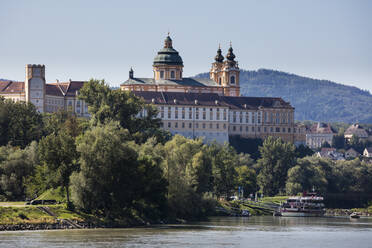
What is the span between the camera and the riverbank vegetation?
85688mm

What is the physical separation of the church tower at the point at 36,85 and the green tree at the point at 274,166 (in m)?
46.2

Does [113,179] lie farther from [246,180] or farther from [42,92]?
[42,92]

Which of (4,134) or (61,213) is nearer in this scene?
(61,213)

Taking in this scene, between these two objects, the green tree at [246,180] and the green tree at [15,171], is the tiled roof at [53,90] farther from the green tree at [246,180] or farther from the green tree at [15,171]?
the green tree at [15,171]

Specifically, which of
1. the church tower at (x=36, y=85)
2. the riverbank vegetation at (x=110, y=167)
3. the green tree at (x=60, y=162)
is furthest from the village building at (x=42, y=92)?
the green tree at (x=60, y=162)

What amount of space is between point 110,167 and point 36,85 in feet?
322

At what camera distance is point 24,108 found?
125 meters

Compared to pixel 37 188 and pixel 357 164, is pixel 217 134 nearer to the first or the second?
pixel 357 164

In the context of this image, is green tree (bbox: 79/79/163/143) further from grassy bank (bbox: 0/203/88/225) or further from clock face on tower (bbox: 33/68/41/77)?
clock face on tower (bbox: 33/68/41/77)

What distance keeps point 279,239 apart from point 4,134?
161ft

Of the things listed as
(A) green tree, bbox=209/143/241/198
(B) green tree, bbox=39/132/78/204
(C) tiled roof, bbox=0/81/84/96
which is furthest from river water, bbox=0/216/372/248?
(C) tiled roof, bbox=0/81/84/96

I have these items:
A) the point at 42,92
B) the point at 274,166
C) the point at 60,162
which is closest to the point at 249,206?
the point at 274,166

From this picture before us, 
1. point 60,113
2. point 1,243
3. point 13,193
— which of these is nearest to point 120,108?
point 60,113

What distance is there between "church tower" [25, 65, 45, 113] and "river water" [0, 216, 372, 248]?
89.0 metres
